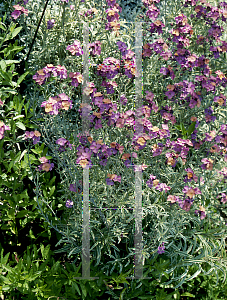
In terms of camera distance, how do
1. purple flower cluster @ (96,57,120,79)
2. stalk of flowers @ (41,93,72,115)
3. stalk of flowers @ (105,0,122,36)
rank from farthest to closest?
stalk of flowers @ (105,0,122,36), purple flower cluster @ (96,57,120,79), stalk of flowers @ (41,93,72,115)

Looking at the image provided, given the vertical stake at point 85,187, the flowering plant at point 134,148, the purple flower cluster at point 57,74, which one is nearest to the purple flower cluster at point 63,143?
the flowering plant at point 134,148

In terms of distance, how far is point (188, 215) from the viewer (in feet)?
7.72

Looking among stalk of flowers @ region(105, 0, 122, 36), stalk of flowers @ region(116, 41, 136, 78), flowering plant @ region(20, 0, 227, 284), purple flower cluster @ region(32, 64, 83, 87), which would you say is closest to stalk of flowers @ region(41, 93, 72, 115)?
flowering plant @ region(20, 0, 227, 284)

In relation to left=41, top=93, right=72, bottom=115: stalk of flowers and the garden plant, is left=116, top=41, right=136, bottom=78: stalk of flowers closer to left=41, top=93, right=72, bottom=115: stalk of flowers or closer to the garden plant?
the garden plant

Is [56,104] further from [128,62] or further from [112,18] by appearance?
[112,18]

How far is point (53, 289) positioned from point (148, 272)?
0.62 m

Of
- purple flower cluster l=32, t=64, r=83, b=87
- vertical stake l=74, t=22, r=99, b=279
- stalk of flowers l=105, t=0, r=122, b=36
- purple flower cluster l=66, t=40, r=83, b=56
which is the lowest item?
vertical stake l=74, t=22, r=99, b=279

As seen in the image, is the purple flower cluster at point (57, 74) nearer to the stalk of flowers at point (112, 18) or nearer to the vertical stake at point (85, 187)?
the vertical stake at point (85, 187)

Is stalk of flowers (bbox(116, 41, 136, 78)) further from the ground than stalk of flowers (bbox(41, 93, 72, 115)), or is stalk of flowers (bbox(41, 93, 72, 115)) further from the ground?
stalk of flowers (bbox(116, 41, 136, 78))

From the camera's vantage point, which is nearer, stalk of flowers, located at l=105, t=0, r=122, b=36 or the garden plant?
the garden plant

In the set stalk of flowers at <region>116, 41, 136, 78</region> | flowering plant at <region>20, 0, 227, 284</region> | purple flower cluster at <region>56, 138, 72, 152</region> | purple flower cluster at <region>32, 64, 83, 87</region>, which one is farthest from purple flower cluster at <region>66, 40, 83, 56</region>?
purple flower cluster at <region>56, 138, 72, 152</region>

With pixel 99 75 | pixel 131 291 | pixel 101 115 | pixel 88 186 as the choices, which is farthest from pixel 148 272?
pixel 99 75

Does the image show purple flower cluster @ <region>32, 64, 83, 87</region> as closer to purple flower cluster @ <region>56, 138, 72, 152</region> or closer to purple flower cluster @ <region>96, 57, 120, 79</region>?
purple flower cluster @ <region>96, 57, 120, 79</region>

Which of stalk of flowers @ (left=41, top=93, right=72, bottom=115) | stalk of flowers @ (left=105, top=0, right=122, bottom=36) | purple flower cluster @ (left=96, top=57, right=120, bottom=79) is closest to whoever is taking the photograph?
stalk of flowers @ (left=41, top=93, right=72, bottom=115)
